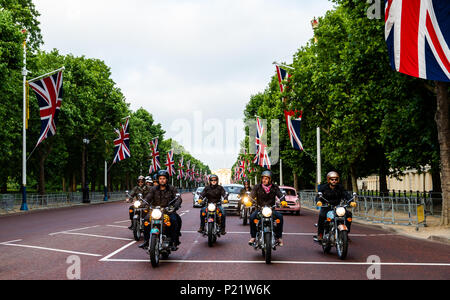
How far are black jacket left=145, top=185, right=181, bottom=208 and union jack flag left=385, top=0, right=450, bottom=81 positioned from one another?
731 cm

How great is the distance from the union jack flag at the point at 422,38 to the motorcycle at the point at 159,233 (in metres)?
7.63

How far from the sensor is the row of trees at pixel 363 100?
1880cm

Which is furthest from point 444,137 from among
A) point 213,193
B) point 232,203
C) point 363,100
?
point 232,203

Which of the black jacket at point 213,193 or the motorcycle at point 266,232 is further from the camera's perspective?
the black jacket at point 213,193

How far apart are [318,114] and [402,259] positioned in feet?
65.8

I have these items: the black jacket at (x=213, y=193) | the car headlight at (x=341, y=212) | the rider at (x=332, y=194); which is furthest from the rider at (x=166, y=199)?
the car headlight at (x=341, y=212)

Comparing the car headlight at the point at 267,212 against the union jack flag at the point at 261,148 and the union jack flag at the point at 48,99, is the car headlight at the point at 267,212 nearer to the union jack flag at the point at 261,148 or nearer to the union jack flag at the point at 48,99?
the union jack flag at the point at 48,99

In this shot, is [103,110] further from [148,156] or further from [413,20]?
[413,20]

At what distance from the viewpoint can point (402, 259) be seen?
9.69 m

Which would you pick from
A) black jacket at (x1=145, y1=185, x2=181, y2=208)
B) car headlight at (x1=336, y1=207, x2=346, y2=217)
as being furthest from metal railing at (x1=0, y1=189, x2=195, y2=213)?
car headlight at (x1=336, y1=207, x2=346, y2=217)

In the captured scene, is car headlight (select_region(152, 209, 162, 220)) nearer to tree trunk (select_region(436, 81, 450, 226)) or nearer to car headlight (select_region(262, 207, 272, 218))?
car headlight (select_region(262, 207, 272, 218))

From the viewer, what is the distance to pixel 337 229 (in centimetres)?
994

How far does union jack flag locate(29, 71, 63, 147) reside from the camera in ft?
89.2

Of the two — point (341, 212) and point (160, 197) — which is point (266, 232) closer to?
point (341, 212)
